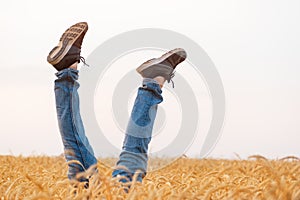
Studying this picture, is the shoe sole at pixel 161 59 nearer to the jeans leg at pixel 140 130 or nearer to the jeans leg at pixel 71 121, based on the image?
the jeans leg at pixel 140 130

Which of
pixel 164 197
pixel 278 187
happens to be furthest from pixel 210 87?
pixel 278 187

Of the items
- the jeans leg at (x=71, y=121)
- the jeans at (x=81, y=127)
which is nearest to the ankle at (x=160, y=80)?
the jeans at (x=81, y=127)

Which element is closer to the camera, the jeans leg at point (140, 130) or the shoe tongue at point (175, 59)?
the jeans leg at point (140, 130)

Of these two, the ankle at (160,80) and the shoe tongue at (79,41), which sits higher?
the shoe tongue at (79,41)

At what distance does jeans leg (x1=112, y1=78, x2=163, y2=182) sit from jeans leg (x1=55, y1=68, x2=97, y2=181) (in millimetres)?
198

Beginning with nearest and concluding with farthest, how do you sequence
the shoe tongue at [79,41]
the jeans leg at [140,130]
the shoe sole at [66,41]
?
the jeans leg at [140,130] < the shoe sole at [66,41] < the shoe tongue at [79,41]

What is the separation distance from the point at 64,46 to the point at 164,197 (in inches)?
64.4

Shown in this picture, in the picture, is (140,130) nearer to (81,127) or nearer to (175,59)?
(81,127)

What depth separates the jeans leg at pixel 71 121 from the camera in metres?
2.87

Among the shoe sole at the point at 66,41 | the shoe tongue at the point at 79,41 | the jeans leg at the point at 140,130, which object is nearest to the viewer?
the jeans leg at the point at 140,130

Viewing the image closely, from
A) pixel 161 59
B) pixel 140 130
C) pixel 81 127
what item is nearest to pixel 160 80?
pixel 161 59

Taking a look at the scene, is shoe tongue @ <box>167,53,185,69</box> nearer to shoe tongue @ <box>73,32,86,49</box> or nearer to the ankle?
the ankle

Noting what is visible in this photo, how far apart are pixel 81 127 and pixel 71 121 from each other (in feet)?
0.27

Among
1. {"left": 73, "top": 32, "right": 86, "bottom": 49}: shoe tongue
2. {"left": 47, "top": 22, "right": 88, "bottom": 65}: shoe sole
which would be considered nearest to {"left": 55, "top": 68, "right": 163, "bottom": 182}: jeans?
{"left": 47, "top": 22, "right": 88, "bottom": 65}: shoe sole
